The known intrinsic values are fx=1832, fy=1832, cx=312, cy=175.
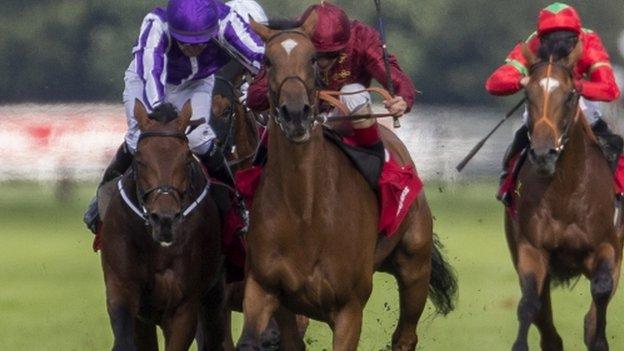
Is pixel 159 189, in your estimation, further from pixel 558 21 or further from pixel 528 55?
pixel 558 21

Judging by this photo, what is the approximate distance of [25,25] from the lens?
2792 cm

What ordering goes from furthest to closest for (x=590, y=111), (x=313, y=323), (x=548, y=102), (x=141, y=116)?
(x=313, y=323), (x=590, y=111), (x=548, y=102), (x=141, y=116)

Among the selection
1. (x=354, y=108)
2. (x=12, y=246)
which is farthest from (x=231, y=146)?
(x=12, y=246)

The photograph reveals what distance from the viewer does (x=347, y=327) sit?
7.93 meters

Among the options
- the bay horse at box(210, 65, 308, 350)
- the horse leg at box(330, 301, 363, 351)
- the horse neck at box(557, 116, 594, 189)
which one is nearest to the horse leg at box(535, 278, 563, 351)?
the horse neck at box(557, 116, 594, 189)

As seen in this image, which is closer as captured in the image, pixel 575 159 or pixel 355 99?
pixel 355 99

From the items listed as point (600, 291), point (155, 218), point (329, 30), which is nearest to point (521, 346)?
point (600, 291)

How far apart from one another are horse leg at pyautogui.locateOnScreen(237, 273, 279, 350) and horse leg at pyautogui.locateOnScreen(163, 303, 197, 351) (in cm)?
72

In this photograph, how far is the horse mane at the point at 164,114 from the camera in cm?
837

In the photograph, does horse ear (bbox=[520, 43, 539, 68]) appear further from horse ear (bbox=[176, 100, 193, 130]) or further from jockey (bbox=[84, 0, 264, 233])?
horse ear (bbox=[176, 100, 193, 130])

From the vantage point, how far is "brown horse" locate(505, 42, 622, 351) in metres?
9.03

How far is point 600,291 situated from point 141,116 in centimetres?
249

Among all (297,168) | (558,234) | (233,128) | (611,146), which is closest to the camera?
(297,168)

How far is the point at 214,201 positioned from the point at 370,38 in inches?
44.3
